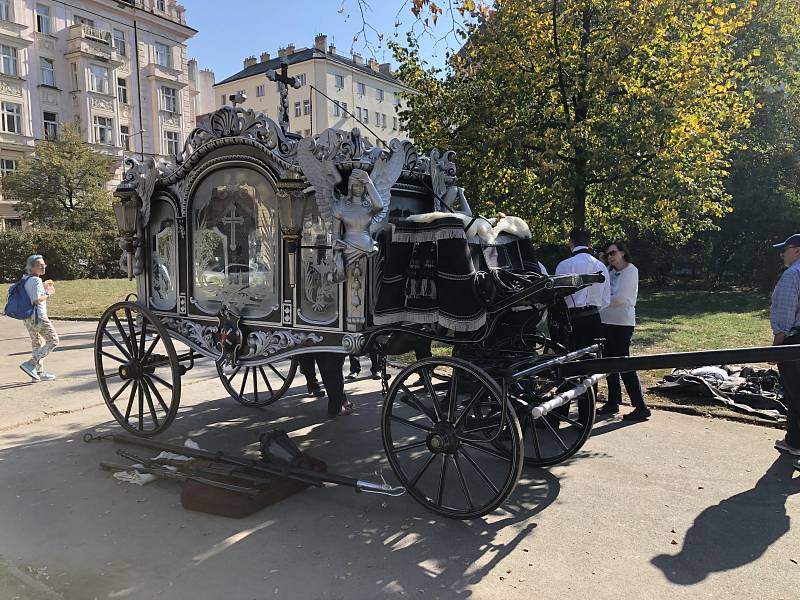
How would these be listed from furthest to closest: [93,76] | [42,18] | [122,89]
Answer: [122,89], [93,76], [42,18]

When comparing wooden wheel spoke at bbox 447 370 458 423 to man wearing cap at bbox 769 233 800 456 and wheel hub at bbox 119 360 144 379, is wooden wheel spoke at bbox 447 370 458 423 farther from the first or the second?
wheel hub at bbox 119 360 144 379

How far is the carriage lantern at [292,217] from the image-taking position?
4.82 meters

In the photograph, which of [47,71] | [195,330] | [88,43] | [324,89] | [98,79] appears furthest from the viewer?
[324,89]

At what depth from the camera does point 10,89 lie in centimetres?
3578

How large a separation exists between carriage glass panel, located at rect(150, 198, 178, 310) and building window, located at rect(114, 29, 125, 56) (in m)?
42.2

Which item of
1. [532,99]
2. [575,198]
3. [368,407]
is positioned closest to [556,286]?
[368,407]

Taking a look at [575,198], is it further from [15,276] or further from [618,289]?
[15,276]

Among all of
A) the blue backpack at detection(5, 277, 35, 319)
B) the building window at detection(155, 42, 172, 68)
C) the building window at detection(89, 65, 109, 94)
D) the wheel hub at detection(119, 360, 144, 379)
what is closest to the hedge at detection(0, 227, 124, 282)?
the building window at detection(89, 65, 109, 94)

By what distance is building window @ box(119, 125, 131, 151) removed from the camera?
40625 millimetres

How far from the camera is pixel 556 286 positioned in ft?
13.1

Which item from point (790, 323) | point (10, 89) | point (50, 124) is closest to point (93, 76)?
point (50, 124)

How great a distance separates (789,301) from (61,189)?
31.9 meters

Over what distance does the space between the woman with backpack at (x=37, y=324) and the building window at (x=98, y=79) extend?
36.2 m

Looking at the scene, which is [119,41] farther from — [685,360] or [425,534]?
[685,360]
